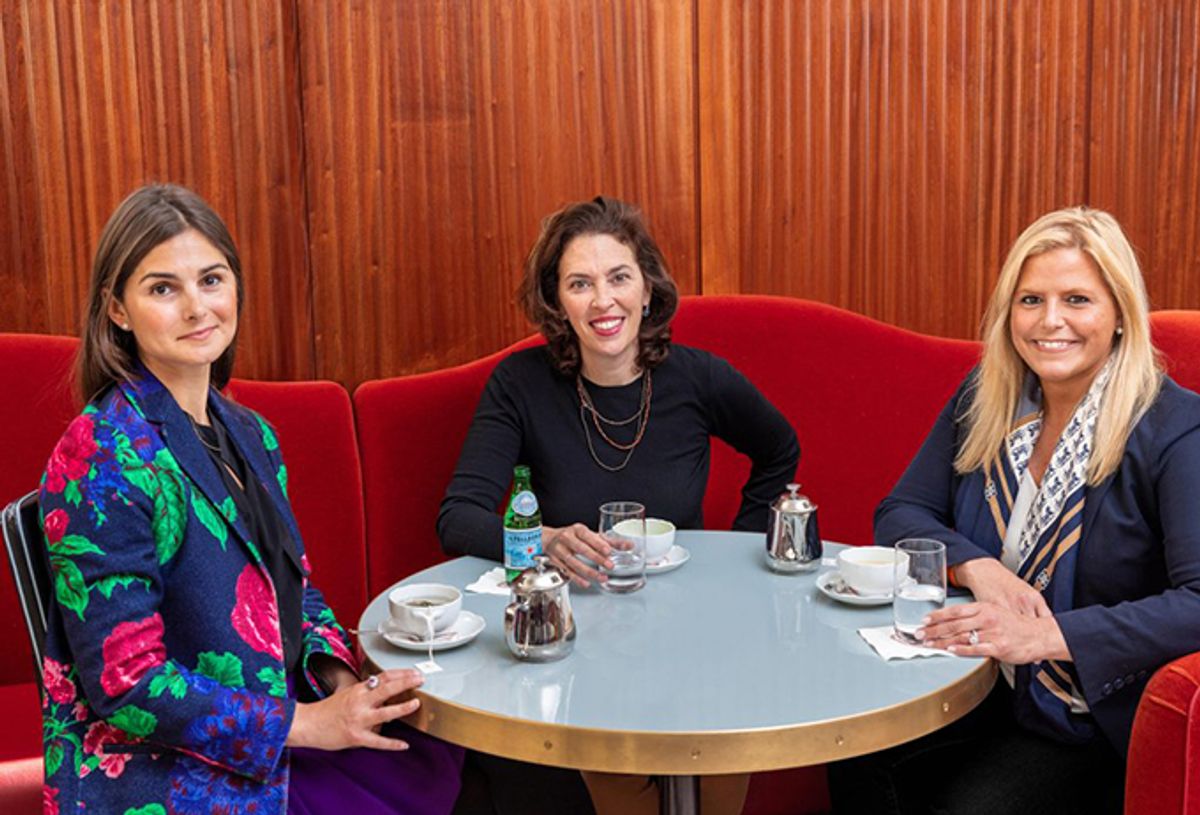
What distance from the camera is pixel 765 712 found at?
1552 mm

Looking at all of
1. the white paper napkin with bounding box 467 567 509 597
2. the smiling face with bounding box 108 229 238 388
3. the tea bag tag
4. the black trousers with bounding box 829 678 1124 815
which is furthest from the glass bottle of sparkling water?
the black trousers with bounding box 829 678 1124 815

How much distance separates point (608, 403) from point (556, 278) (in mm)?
285

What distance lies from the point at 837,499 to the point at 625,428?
68cm

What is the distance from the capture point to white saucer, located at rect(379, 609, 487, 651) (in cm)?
177

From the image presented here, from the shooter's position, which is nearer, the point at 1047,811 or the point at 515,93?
the point at 1047,811

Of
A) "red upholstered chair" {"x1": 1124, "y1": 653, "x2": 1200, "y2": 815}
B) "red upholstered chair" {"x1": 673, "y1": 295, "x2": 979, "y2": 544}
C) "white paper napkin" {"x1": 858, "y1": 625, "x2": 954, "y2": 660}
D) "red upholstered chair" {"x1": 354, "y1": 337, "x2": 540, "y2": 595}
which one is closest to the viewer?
"red upholstered chair" {"x1": 1124, "y1": 653, "x2": 1200, "y2": 815}

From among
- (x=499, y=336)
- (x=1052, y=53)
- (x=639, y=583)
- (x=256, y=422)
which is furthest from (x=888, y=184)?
(x=256, y=422)

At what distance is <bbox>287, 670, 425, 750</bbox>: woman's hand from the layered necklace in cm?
91

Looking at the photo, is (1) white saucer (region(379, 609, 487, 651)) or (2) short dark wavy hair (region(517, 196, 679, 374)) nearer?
(1) white saucer (region(379, 609, 487, 651))

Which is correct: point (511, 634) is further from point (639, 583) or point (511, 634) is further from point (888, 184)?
point (888, 184)

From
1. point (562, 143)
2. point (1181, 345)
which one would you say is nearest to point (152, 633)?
point (562, 143)

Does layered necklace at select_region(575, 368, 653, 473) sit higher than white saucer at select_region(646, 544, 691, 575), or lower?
higher

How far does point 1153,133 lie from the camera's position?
10.9ft

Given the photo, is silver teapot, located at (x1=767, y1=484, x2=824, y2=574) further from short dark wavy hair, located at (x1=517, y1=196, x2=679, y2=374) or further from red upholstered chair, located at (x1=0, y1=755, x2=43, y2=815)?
red upholstered chair, located at (x1=0, y1=755, x2=43, y2=815)
